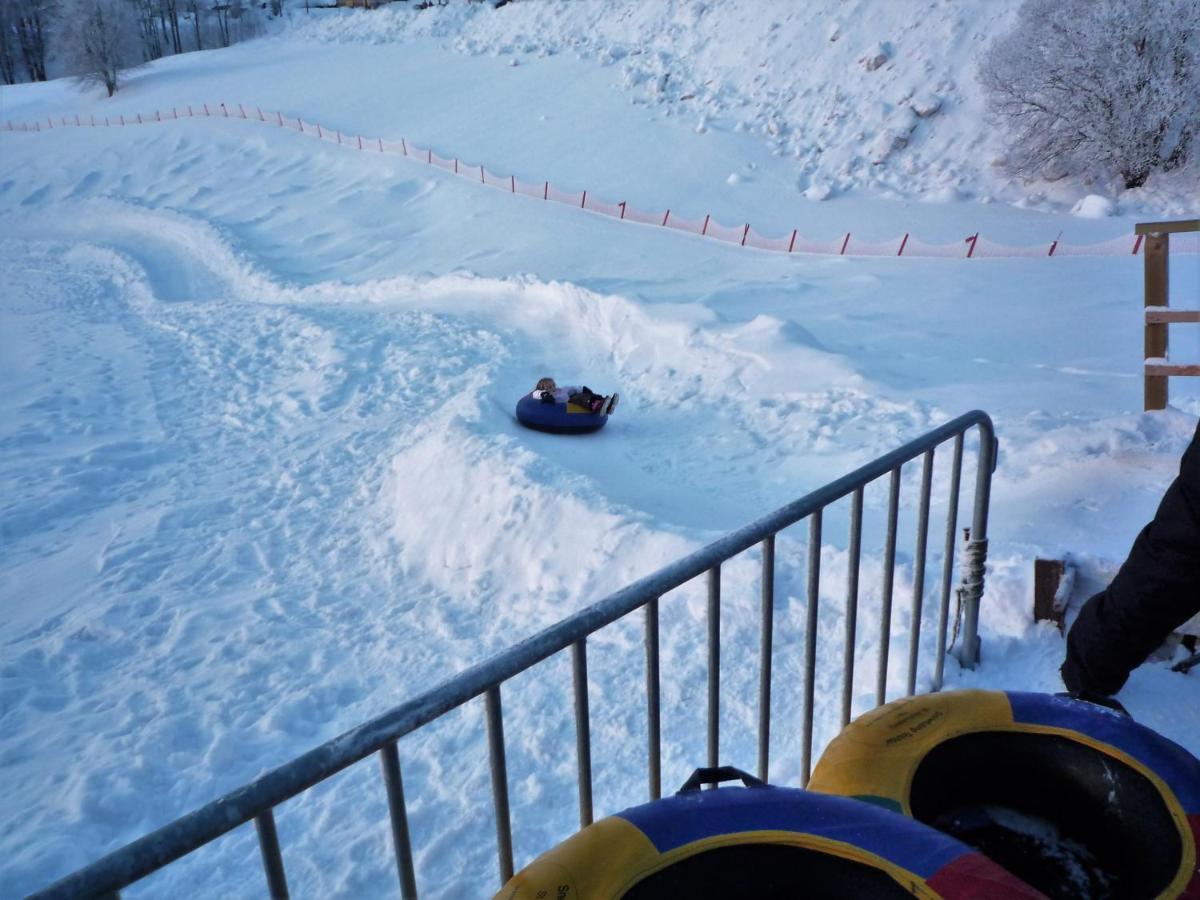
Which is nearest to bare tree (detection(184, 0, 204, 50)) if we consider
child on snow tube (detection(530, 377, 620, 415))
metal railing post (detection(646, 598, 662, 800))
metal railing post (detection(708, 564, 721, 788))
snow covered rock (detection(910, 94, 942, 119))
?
snow covered rock (detection(910, 94, 942, 119))

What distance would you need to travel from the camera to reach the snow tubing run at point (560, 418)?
8.55 meters

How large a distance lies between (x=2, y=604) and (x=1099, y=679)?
7.11 m

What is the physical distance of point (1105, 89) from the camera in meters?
17.3

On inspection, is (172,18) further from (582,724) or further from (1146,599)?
(1146,599)

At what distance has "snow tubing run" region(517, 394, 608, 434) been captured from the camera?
8.55 m

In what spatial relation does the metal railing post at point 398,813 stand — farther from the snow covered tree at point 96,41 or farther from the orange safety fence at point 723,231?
the snow covered tree at point 96,41

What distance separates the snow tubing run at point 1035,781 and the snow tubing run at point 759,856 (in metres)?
0.49

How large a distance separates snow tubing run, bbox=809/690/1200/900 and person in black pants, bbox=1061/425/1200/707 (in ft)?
0.90

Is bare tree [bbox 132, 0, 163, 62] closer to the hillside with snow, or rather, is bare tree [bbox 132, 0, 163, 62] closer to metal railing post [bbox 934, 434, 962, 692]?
the hillside with snow

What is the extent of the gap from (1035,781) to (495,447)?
226 inches

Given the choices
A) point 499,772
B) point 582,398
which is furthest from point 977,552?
point 582,398

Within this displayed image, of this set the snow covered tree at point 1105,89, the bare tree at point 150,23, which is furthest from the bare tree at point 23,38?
the snow covered tree at point 1105,89

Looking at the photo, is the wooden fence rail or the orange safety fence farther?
the orange safety fence

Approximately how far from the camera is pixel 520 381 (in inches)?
405
